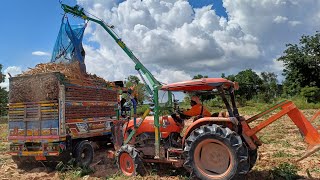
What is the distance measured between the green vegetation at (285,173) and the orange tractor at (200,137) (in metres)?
0.55

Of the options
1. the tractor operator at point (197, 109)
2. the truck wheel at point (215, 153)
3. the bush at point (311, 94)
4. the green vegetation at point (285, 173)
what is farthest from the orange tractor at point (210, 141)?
the bush at point (311, 94)

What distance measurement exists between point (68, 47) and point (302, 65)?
36.7 metres

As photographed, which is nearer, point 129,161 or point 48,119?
point 129,161

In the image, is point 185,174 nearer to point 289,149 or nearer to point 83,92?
point 83,92

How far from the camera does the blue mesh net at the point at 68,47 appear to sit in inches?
409

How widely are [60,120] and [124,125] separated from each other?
1.65 meters

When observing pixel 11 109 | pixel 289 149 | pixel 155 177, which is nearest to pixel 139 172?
pixel 155 177

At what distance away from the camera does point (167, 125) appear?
24.6 feet

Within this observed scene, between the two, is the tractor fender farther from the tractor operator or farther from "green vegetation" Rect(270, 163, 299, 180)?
"green vegetation" Rect(270, 163, 299, 180)

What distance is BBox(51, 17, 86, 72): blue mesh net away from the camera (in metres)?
→ 10.4

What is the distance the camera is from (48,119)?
28.3 feet

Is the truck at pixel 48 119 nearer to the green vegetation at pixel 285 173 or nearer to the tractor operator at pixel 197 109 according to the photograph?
the tractor operator at pixel 197 109

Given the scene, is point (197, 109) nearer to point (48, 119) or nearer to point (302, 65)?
point (48, 119)

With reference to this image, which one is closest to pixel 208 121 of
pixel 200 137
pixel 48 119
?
pixel 200 137
